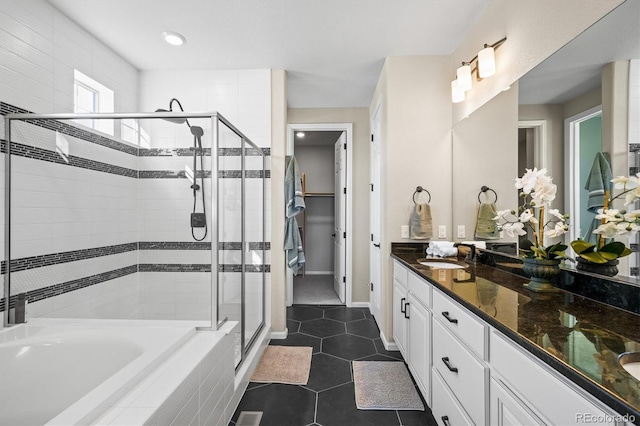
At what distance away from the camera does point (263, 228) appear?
282 cm

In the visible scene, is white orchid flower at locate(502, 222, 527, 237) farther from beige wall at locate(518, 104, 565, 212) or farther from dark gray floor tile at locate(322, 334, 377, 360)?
dark gray floor tile at locate(322, 334, 377, 360)

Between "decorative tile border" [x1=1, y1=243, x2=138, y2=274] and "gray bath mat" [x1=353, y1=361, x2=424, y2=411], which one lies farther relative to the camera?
"gray bath mat" [x1=353, y1=361, x2=424, y2=411]

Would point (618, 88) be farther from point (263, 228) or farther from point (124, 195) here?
point (124, 195)

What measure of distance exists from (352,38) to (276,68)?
2.77ft

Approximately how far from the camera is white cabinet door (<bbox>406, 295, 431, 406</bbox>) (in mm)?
1714

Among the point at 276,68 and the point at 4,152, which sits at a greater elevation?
the point at 276,68

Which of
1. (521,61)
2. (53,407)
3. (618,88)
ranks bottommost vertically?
(53,407)

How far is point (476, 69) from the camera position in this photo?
2.22 m

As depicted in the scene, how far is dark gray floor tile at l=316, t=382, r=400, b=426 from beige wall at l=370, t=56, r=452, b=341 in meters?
1.31

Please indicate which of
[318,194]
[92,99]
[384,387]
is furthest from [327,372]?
[318,194]

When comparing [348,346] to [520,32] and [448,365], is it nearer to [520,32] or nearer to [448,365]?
[448,365]

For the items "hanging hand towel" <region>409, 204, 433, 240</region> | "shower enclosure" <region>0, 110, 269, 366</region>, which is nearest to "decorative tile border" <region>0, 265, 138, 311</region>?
"shower enclosure" <region>0, 110, 269, 366</region>

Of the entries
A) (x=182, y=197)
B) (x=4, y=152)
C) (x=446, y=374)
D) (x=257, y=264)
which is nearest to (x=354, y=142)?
(x=257, y=264)

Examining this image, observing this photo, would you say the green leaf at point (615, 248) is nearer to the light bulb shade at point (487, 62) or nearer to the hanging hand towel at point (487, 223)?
the hanging hand towel at point (487, 223)
